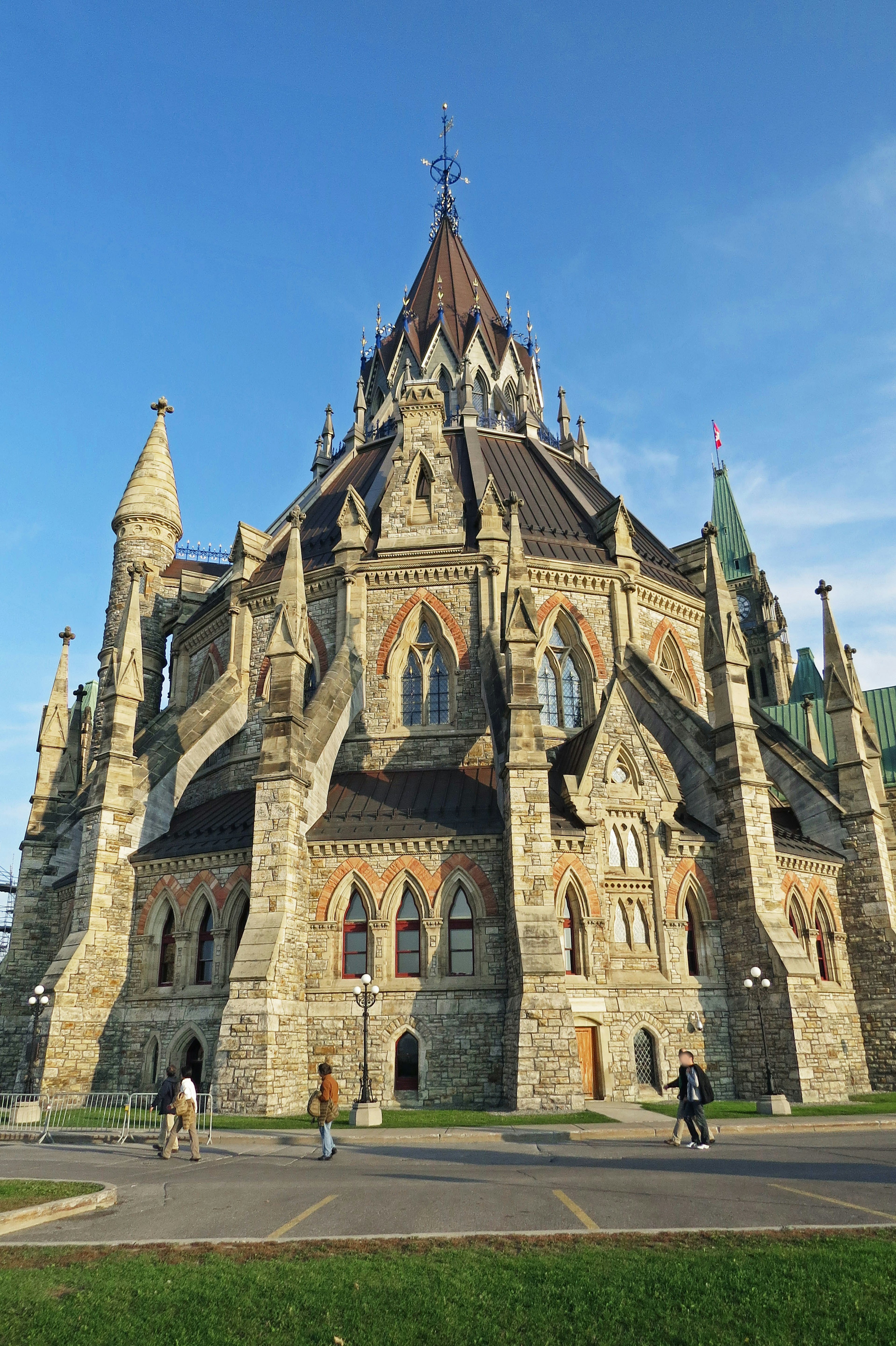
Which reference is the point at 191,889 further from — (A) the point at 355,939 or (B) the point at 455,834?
(B) the point at 455,834

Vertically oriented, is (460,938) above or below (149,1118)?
above

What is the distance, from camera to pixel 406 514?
30906 millimetres

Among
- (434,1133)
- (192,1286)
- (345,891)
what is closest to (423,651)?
(345,891)

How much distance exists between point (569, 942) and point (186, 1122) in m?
11.6

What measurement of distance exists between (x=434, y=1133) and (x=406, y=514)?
64.2 ft

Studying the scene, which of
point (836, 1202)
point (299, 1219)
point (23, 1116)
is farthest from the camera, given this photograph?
point (23, 1116)

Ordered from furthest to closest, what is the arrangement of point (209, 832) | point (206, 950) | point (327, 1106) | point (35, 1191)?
point (209, 832)
point (206, 950)
point (327, 1106)
point (35, 1191)

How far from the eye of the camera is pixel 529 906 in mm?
21609

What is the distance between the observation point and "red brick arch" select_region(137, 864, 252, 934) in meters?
24.3

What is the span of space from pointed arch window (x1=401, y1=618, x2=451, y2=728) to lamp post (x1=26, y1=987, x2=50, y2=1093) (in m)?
12.1

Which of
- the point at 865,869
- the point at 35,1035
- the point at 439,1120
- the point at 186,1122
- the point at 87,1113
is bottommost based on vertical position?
the point at 439,1120

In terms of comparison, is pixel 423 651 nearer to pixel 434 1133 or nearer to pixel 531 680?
pixel 531 680

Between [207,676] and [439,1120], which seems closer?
[439,1120]

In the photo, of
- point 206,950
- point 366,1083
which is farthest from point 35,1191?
point 206,950
